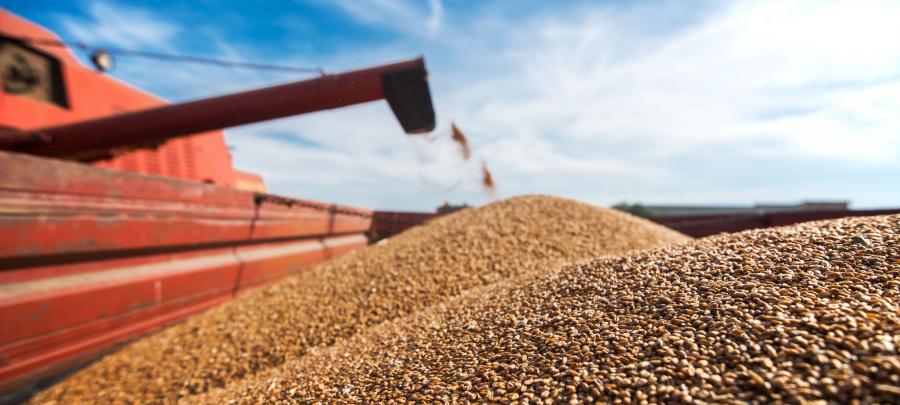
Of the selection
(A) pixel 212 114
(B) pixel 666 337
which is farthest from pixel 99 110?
(B) pixel 666 337

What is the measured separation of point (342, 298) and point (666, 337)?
228cm

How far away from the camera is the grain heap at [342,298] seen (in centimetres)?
251

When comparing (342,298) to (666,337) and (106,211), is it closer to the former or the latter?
(106,211)

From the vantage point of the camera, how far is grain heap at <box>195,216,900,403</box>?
1.16 m

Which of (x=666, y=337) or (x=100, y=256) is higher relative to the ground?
(x=100, y=256)

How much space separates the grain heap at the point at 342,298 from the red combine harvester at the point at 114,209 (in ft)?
0.77

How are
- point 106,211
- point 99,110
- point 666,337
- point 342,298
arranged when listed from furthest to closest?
1. point 99,110
2. point 342,298
3. point 106,211
4. point 666,337

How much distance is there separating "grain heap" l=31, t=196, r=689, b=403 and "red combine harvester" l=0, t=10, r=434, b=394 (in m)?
0.24

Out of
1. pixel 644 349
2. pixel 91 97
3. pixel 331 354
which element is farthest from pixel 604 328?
pixel 91 97

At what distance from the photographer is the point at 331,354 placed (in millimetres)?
2289

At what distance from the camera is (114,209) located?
100.0 inches

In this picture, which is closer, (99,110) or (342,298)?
(342,298)

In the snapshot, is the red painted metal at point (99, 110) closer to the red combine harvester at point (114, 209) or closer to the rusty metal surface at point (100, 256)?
the red combine harvester at point (114, 209)

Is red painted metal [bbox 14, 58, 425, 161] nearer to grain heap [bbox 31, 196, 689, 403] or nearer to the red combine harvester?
the red combine harvester
